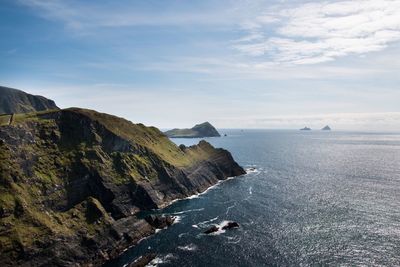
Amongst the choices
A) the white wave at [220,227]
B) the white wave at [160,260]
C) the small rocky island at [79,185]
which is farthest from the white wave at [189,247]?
the white wave at [220,227]

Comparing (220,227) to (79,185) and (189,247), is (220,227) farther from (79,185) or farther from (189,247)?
(79,185)

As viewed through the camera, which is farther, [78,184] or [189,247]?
[78,184]

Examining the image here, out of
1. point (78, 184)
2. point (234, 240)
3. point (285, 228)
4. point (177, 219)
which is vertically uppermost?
point (78, 184)

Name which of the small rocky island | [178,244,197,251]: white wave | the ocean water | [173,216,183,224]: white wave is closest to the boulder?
the small rocky island

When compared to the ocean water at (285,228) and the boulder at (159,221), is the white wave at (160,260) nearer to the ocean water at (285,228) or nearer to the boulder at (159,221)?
the ocean water at (285,228)

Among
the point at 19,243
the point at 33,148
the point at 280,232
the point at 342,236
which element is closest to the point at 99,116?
the point at 33,148

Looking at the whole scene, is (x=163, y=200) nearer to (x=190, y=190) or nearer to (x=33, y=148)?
(x=190, y=190)

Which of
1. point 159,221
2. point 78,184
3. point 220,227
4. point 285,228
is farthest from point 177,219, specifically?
point 285,228
